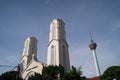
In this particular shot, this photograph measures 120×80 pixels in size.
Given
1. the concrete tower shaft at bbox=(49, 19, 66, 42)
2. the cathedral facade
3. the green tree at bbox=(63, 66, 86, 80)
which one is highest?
the concrete tower shaft at bbox=(49, 19, 66, 42)

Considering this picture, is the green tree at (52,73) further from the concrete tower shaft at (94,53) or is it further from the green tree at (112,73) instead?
the concrete tower shaft at (94,53)

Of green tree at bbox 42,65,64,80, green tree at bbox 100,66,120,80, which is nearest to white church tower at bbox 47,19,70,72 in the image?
green tree at bbox 42,65,64,80

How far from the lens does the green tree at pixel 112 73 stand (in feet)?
94.4

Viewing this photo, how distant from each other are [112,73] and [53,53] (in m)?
19.2

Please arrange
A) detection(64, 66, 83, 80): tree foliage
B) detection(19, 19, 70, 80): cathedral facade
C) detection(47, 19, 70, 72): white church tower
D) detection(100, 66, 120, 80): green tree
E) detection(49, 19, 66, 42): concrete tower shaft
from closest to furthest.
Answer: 1. detection(64, 66, 83, 80): tree foliage
2. detection(100, 66, 120, 80): green tree
3. detection(47, 19, 70, 72): white church tower
4. detection(19, 19, 70, 80): cathedral facade
5. detection(49, 19, 66, 42): concrete tower shaft

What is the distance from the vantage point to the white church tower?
140ft

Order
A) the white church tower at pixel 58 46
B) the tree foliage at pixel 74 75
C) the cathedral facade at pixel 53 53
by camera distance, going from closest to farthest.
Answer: the tree foliage at pixel 74 75 → the white church tower at pixel 58 46 → the cathedral facade at pixel 53 53

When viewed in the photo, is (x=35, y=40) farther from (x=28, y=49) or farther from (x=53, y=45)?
(x=53, y=45)

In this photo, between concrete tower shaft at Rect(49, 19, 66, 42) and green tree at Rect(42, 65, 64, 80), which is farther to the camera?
concrete tower shaft at Rect(49, 19, 66, 42)

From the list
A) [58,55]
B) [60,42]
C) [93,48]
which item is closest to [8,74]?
[58,55]

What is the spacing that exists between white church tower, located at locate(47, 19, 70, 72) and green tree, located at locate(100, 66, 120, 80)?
44.9 feet

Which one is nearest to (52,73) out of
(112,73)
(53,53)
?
(112,73)

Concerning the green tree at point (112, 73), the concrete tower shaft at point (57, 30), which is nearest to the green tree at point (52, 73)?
the green tree at point (112, 73)

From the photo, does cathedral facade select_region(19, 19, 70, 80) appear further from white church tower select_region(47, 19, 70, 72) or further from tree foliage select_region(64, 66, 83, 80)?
tree foliage select_region(64, 66, 83, 80)
